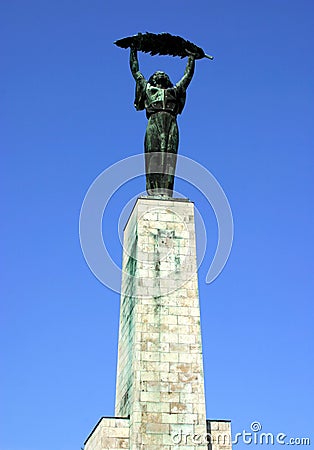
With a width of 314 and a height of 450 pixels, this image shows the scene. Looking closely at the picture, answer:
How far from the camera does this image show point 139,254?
23.0m

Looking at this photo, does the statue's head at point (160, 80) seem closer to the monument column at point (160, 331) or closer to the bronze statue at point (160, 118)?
the bronze statue at point (160, 118)

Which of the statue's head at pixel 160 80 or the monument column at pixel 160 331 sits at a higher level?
the statue's head at pixel 160 80

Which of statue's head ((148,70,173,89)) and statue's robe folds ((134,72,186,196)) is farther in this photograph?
statue's head ((148,70,173,89))

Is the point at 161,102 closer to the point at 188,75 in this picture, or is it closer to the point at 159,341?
the point at 188,75

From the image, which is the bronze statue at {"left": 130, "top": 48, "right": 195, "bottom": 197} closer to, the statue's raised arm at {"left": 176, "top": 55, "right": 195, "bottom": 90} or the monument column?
the statue's raised arm at {"left": 176, "top": 55, "right": 195, "bottom": 90}

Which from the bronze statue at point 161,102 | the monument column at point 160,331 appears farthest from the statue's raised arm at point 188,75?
the monument column at point 160,331

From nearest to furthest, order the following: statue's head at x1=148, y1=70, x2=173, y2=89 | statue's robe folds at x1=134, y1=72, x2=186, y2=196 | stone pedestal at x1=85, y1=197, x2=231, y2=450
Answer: stone pedestal at x1=85, y1=197, x2=231, y2=450 < statue's robe folds at x1=134, y1=72, x2=186, y2=196 < statue's head at x1=148, y1=70, x2=173, y2=89

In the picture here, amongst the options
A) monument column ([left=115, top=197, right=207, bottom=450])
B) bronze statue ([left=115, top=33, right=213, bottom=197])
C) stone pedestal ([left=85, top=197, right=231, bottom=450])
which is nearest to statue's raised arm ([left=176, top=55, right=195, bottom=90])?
bronze statue ([left=115, top=33, right=213, bottom=197])

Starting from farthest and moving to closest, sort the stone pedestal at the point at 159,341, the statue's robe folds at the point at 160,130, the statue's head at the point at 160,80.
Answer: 1. the statue's head at the point at 160,80
2. the statue's robe folds at the point at 160,130
3. the stone pedestal at the point at 159,341

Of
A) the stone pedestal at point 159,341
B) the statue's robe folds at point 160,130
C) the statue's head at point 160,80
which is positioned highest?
the statue's head at point 160,80

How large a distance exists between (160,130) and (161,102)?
1.11 metres

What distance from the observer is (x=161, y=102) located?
85.0 feet

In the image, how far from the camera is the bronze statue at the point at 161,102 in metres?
25.3

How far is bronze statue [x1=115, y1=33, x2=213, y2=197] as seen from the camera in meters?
25.3
